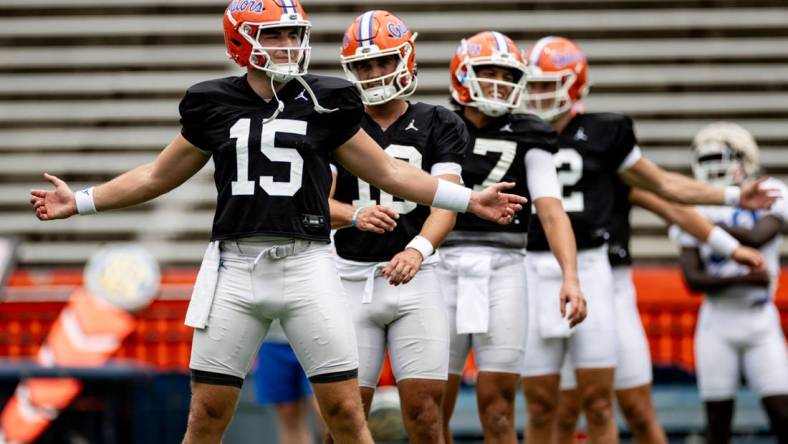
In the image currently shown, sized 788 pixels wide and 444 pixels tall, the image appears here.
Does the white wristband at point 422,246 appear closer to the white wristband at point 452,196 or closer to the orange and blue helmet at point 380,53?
the white wristband at point 452,196

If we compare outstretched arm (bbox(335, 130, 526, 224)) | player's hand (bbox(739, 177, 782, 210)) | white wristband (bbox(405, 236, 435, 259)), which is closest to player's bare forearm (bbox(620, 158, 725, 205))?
player's hand (bbox(739, 177, 782, 210))

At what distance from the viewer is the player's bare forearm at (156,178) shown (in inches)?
205

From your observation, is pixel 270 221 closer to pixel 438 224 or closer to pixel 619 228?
pixel 438 224

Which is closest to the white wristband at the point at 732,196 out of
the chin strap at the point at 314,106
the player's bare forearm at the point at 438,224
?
the player's bare forearm at the point at 438,224

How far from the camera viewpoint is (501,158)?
6.25 meters

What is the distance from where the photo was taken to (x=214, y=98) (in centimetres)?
505

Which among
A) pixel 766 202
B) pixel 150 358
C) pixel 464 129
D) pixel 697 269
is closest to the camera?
pixel 464 129

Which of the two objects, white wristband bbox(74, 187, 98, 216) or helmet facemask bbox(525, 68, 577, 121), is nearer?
white wristband bbox(74, 187, 98, 216)

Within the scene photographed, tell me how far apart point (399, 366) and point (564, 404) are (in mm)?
1805

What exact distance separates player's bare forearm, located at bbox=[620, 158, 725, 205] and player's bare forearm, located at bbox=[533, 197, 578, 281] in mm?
1058

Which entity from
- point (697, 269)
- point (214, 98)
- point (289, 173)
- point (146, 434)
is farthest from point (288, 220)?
point (146, 434)

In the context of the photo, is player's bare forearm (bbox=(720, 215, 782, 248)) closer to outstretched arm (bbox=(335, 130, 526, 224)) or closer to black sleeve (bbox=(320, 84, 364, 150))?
outstretched arm (bbox=(335, 130, 526, 224))

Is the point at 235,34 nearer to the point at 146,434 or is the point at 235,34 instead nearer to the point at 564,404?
the point at 564,404

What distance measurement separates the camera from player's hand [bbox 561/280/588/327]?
19.5ft
